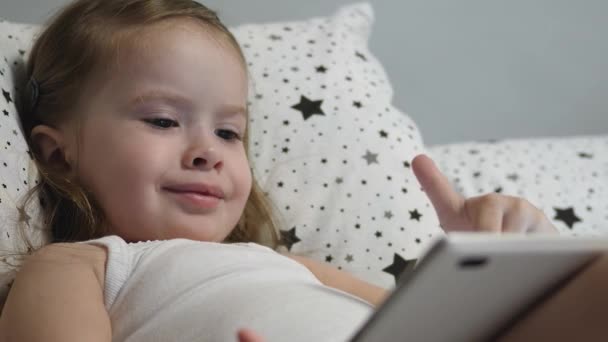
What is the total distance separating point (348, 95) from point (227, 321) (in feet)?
1.90

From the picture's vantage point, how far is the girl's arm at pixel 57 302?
636 millimetres

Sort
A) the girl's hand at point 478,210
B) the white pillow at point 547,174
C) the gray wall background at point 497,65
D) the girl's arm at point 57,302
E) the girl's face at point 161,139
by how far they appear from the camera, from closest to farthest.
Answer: the girl's arm at point 57,302 → the girl's hand at point 478,210 → the girl's face at point 161,139 → the white pillow at point 547,174 → the gray wall background at point 497,65

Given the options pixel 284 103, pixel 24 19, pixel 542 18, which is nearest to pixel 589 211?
pixel 284 103

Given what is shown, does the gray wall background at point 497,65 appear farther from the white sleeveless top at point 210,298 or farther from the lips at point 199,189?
the white sleeveless top at point 210,298

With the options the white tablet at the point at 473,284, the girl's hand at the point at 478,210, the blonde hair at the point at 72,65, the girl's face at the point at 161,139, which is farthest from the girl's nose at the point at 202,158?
the white tablet at the point at 473,284

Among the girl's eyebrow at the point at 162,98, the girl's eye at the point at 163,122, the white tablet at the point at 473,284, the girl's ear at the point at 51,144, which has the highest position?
the white tablet at the point at 473,284

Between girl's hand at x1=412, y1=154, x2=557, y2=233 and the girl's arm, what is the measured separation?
Answer: 361mm

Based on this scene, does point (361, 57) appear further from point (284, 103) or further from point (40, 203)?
point (40, 203)

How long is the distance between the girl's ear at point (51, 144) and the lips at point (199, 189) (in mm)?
164

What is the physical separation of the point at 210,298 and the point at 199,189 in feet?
0.61

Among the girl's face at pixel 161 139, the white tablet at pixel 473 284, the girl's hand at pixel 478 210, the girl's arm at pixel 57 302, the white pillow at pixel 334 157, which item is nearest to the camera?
the white tablet at pixel 473 284

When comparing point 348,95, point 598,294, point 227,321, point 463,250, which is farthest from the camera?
point 348,95

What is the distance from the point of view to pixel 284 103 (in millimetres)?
1134

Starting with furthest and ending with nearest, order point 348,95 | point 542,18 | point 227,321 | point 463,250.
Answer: point 542,18, point 348,95, point 227,321, point 463,250
